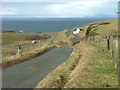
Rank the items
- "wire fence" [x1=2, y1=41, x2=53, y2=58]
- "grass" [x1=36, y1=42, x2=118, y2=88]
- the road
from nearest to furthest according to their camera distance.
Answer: "grass" [x1=36, y1=42, x2=118, y2=88]
the road
"wire fence" [x1=2, y1=41, x2=53, y2=58]

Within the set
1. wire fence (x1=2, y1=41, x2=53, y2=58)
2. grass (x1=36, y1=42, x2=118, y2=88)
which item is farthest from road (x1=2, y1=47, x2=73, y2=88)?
wire fence (x1=2, y1=41, x2=53, y2=58)

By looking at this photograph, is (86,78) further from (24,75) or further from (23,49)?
(23,49)

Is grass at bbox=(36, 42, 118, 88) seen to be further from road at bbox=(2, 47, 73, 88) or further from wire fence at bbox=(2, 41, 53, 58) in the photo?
wire fence at bbox=(2, 41, 53, 58)

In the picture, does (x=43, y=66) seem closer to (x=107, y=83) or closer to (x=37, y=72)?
(x=37, y=72)

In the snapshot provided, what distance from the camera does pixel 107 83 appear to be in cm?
1559

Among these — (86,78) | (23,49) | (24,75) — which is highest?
(23,49)

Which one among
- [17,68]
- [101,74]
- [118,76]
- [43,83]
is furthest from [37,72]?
[118,76]

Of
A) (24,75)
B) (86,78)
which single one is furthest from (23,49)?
(86,78)

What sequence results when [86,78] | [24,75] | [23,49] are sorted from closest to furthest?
[86,78]
[24,75]
[23,49]

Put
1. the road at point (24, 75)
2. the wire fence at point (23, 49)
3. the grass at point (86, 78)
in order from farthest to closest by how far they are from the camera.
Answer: the wire fence at point (23, 49) → the road at point (24, 75) → the grass at point (86, 78)

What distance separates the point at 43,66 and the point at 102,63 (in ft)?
18.3

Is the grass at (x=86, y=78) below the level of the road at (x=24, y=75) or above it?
above

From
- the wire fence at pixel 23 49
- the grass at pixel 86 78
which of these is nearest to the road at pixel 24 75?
the grass at pixel 86 78

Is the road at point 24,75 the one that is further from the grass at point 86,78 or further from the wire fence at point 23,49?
the wire fence at point 23,49
